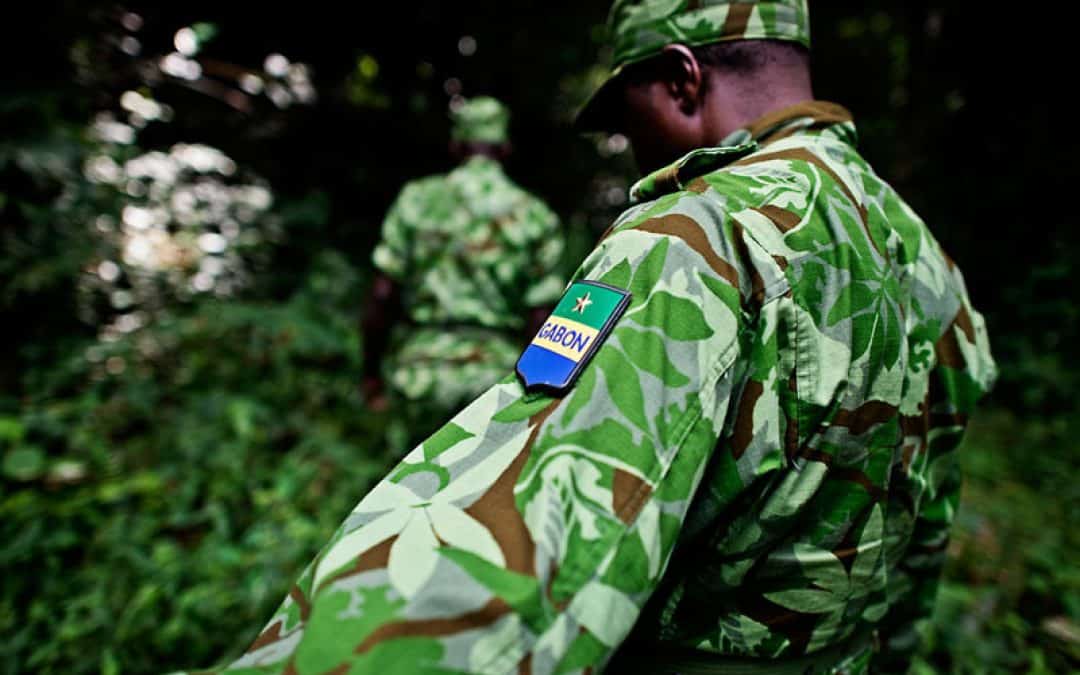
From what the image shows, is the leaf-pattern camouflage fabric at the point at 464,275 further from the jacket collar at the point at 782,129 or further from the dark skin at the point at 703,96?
the jacket collar at the point at 782,129

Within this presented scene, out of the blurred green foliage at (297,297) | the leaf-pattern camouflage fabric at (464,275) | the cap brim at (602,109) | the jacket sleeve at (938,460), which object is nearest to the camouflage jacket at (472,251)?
the leaf-pattern camouflage fabric at (464,275)

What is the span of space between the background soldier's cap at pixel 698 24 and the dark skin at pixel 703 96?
0.03 meters

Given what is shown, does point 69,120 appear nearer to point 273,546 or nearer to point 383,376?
point 383,376

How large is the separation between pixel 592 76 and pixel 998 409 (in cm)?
428

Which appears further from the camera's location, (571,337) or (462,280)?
(462,280)

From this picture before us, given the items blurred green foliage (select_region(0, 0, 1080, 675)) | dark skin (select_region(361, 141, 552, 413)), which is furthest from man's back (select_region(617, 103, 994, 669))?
dark skin (select_region(361, 141, 552, 413))

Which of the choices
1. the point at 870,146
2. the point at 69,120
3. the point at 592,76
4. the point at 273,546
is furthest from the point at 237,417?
the point at 870,146

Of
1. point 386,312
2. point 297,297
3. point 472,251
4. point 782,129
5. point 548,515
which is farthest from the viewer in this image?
point 297,297

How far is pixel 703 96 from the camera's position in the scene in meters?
1.02

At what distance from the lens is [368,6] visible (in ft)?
14.9

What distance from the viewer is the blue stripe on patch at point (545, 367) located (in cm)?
61

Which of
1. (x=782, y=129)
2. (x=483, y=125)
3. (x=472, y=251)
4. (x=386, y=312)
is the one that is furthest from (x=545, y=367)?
(x=483, y=125)

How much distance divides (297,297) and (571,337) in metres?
3.75

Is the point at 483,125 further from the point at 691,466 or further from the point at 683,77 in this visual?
the point at 691,466
